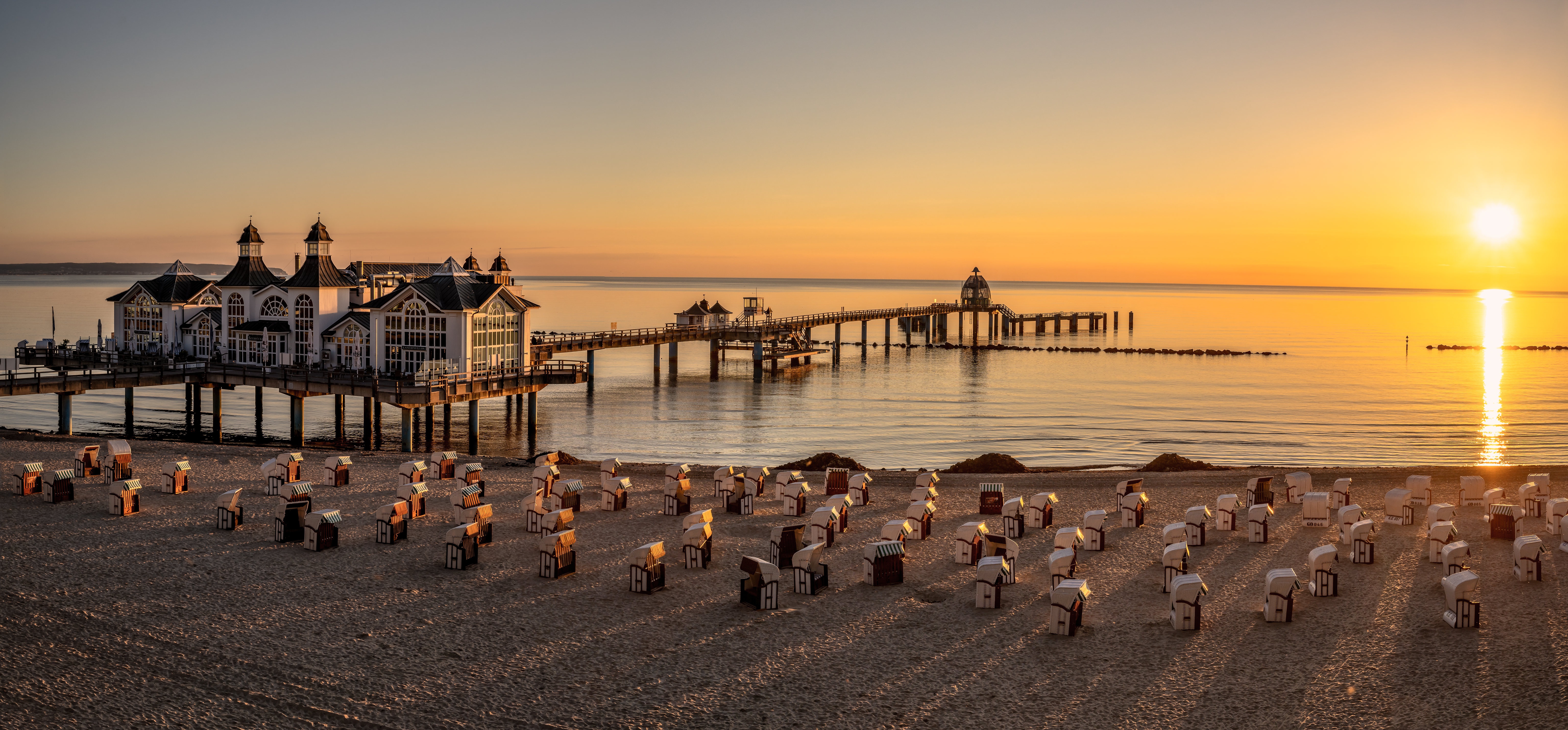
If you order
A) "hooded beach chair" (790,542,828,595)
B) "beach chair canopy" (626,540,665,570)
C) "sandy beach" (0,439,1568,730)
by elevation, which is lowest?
"sandy beach" (0,439,1568,730)

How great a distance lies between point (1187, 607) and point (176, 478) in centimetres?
2193

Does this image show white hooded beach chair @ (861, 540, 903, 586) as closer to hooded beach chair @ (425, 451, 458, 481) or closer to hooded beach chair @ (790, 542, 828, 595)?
hooded beach chair @ (790, 542, 828, 595)

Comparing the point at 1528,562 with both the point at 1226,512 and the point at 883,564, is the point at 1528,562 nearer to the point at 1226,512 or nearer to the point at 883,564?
the point at 1226,512

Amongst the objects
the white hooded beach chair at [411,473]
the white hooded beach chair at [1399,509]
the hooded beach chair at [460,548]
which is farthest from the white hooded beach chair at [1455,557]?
the white hooded beach chair at [411,473]

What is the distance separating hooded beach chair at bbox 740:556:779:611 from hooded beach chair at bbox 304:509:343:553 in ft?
27.5

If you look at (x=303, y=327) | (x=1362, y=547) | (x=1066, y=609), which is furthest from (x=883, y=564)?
(x=303, y=327)

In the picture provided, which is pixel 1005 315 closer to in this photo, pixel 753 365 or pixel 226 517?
pixel 753 365

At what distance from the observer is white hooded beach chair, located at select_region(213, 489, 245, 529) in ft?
69.5

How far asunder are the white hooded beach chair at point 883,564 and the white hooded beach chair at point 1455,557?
920 cm

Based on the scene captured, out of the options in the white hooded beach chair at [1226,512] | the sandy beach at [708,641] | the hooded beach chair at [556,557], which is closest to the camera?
the sandy beach at [708,641]

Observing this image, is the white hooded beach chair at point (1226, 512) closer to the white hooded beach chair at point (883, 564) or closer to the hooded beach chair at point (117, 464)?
the white hooded beach chair at point (883, 564)

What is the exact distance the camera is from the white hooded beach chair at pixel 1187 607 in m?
15.6

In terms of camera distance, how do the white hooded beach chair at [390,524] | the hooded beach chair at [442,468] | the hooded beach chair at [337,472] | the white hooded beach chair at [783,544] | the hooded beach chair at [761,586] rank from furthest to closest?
the hooded beach chair at [442,468] → the hooded beach chair at [337,472] → the white hooded beach chair at [390,524] → the white hooded beach chair at [783,544] → the hooded beach chair at [761,586]

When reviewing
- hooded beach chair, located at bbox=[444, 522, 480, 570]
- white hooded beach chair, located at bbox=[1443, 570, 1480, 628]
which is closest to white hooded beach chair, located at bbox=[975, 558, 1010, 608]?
white hooded beach chair, located at bbox=[1443, 570, 1480, 628]
